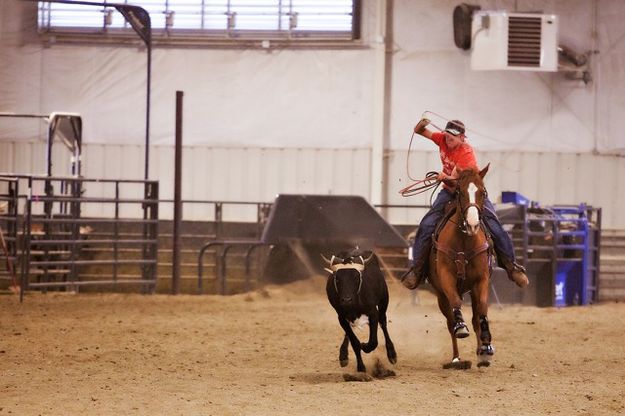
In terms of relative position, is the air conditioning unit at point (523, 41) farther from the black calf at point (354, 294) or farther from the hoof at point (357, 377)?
the hoof at point (357, 377)

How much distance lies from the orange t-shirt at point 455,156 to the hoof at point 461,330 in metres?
1.37

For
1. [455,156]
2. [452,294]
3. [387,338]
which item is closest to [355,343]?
[387,338]

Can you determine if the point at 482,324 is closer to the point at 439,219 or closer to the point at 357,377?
the point at 439,219

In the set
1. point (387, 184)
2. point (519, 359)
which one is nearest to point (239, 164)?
point (387, 184)

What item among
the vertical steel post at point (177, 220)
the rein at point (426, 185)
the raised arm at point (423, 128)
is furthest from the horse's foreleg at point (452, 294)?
the vertical steel post at point (177, 220)

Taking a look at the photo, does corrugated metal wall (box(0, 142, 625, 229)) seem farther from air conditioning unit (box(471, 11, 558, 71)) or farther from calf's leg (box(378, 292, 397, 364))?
calf's leg (box(378, 292, 397, 364))

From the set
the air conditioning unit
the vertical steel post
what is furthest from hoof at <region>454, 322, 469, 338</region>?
the air conditioning unit

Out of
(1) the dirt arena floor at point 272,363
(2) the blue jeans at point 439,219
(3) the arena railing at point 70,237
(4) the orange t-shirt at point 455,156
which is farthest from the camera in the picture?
(3) the arena railing at point 70,237

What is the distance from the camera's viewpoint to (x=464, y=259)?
868cm

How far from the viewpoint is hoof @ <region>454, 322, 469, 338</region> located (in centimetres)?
820

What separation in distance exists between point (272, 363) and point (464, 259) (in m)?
1.87

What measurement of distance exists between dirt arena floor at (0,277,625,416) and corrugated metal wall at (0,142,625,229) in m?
4.38

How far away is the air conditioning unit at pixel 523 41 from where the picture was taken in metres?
18.2

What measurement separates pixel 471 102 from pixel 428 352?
32.2ft
